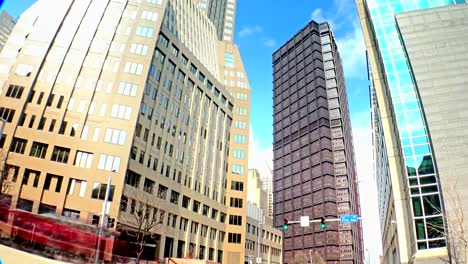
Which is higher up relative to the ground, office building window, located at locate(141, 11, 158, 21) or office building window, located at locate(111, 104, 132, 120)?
office building window, located at locate(141, 11, 158, 21)

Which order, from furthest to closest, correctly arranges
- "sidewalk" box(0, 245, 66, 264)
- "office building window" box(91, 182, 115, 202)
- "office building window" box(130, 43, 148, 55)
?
"office building window" box(130, 43, 148, 55) → "office building window" box(91, 182, 115, 202) → "sidewalk" box(0, 245, 66, 264)

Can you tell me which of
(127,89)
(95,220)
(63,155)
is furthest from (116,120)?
(95,220)

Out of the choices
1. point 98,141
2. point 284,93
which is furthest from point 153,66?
point 284,93

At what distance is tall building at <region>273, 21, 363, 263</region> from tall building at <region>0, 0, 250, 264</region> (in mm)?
49127

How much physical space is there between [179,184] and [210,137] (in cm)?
1628

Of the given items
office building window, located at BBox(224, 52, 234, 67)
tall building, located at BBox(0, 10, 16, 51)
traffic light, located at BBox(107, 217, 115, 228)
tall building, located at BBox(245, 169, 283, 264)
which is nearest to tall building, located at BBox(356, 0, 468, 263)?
traffic light, located at BBox(107, 217, 115, 228)

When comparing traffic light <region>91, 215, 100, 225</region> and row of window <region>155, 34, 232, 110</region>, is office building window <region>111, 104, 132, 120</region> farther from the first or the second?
traffic light <region>91, 215, 100, 225</region>

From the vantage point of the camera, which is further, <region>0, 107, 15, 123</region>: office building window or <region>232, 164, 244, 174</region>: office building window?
<region>232, 164, 244, 174</region>: office building window

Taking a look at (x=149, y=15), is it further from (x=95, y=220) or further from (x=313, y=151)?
(x=313, y=151)

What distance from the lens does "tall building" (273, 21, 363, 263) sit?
108 meters

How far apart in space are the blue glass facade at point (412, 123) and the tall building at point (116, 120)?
32581 mm

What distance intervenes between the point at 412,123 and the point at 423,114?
1445mm

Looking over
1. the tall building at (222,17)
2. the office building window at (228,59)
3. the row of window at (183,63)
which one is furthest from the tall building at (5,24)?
the row of window at (183,63)

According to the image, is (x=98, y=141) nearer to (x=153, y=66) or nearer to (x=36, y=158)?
(x=36, y=158)
